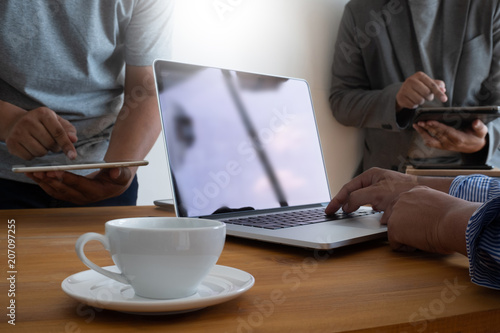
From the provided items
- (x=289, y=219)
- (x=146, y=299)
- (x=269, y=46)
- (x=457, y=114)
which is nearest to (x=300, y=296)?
(x=146, y=299)

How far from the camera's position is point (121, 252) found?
0.36 meters

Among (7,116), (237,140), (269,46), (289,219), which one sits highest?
(269,46)

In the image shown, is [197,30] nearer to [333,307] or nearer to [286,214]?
[286,214]

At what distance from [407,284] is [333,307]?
114mm

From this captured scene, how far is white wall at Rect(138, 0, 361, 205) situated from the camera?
5.72 feet

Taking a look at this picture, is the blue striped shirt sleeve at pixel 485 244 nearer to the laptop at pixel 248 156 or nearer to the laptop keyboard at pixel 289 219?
the laptop at pixel 248 156

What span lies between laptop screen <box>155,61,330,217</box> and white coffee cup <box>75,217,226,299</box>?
36cm

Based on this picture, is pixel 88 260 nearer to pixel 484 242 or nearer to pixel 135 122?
pixel 484 242

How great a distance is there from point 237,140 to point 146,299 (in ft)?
1.66

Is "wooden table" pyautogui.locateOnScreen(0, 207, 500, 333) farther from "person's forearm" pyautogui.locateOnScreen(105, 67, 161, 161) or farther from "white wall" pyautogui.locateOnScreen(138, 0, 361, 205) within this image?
"white wall" pyautogui.locateOnScreen(138, 0, 361, 205)

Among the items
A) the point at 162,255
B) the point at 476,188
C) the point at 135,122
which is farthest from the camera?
the point at 135,122

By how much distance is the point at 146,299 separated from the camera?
36 cm

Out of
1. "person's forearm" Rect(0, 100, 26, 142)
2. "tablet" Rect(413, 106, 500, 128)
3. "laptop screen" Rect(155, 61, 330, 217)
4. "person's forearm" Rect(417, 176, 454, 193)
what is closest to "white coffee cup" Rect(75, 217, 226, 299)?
"laptop screen" Rect(155, 61, 330, 217)

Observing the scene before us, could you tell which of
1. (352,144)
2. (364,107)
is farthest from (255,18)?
(352,144)
